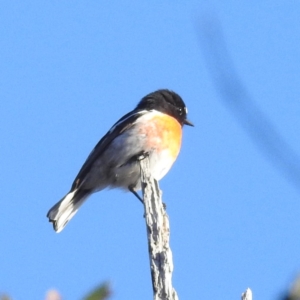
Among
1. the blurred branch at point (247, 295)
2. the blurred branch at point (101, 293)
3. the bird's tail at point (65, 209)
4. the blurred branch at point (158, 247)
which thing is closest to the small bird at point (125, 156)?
the bird's tail at point (65, 209)

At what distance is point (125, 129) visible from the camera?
674 centimetres

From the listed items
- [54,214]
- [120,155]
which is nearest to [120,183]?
[120,155]

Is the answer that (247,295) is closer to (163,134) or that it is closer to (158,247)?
(158,247)

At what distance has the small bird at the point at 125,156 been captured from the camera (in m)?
6.41

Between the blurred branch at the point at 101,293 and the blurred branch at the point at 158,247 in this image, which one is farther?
the blurred branch at the point at 158,247

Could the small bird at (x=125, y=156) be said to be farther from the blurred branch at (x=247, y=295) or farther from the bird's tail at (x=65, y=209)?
the blurred branch at (x=247, y=295)

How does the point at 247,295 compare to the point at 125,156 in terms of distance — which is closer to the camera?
the point at 247,295

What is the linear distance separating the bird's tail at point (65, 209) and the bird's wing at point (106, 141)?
10cm

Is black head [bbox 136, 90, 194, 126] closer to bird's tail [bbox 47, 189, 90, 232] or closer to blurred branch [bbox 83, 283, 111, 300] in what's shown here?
bird's tail [bbox 47, 189, 90, 232]

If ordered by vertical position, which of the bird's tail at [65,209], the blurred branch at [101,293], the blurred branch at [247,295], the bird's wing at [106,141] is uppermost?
the bird's wing at [106,141]

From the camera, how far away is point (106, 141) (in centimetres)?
686

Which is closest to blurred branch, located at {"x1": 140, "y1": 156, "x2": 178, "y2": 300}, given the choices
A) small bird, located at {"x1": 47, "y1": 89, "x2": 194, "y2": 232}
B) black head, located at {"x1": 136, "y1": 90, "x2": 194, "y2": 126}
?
small bird, located at {"x1": 47, "y1": 89, "x2": 194, "y2": 232}

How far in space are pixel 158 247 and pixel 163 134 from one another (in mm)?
3828

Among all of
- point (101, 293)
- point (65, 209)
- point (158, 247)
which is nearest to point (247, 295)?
point (158, 247)
